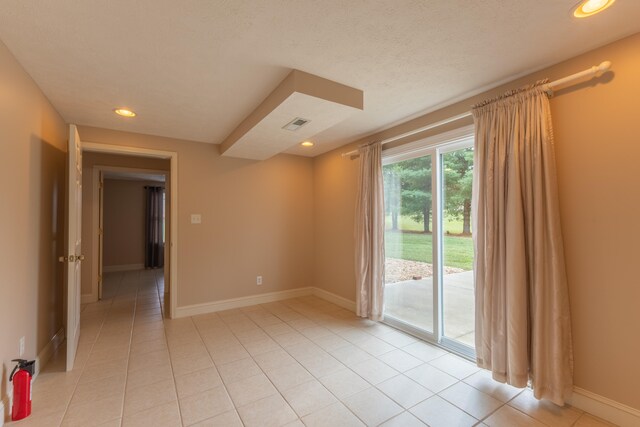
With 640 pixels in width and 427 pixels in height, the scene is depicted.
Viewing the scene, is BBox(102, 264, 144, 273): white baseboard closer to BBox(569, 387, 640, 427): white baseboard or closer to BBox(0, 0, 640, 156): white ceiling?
BBox(0, 0, 640, 156): white ceiling

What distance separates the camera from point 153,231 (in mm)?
7250

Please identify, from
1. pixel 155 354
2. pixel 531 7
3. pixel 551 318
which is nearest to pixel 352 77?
pixel 531 7

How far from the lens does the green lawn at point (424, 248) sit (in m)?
2.65

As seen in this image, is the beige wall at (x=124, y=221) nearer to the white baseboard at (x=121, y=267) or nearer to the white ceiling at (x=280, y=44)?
the white baseboard at (x=121, y=267)

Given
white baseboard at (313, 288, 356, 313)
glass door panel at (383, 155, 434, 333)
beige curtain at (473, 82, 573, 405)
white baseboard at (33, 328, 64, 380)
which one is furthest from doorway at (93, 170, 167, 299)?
beige curtain at (473, 82, 573, 405)

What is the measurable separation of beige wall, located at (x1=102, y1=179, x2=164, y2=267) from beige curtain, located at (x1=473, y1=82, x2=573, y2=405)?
7771 mm

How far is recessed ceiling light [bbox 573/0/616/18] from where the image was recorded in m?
1.38

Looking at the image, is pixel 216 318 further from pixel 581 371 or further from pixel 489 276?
pixel 581 371

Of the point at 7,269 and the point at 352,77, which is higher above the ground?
the point at 352,77

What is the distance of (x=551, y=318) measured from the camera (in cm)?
183

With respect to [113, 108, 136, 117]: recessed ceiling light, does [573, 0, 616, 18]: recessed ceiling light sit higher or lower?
lower

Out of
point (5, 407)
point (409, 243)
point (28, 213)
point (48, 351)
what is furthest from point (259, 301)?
point (28, 213)

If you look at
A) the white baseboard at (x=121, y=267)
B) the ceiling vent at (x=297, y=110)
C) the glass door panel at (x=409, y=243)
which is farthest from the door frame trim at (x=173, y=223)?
the white baseboard at (x=121, y=267)

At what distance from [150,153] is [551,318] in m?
4.38
